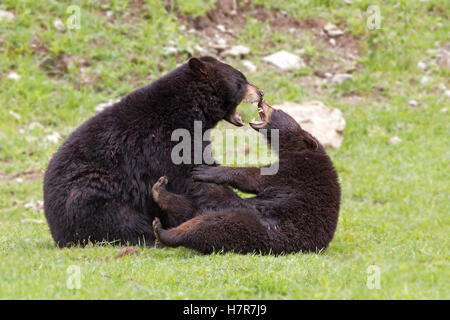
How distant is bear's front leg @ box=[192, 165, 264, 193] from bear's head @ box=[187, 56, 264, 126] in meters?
0.82

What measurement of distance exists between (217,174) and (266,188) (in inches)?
22.1

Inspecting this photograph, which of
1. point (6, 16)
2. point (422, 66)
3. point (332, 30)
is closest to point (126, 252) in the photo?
point (6, 16)

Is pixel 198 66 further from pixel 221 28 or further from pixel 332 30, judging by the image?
pixel 332 30

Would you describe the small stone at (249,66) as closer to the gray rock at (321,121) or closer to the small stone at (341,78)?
the small stone at (341,78)

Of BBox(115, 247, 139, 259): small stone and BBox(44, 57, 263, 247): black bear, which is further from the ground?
BBox(44, 57, 263, 247): black bear

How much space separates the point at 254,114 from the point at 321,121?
128cm

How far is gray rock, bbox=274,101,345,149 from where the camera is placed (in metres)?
12.7

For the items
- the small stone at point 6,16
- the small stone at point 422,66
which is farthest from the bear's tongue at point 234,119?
the small stone at point 422,66

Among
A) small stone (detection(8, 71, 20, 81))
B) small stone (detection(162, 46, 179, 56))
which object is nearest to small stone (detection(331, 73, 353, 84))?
small stone (detection(162, 46, 179, 56))

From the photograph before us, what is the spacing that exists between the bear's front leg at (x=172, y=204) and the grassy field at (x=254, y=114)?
0.45 m

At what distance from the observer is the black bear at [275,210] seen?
680cm

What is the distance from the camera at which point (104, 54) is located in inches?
577

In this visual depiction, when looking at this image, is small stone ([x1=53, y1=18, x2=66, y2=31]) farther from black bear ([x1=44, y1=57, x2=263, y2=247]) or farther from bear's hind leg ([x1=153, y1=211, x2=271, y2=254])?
bear's hind leg ([x1=153, y1=211, x2=271, y2=254])

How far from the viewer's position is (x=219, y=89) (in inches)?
319
